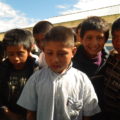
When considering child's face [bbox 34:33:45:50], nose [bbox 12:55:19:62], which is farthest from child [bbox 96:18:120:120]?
child's face [bbox 34:33:45:50]

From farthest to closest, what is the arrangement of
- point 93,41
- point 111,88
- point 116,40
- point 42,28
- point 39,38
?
point 42,28 < point 39,38 < point 93,41 < point 116,40 < point 111,88

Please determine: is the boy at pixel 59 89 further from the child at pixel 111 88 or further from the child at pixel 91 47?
the child at pixel 91 47

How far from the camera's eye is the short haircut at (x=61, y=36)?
83.4 inches

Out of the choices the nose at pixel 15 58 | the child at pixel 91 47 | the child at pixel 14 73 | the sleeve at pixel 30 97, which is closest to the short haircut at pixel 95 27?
the child at pixel 91 47

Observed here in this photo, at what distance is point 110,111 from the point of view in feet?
7.78

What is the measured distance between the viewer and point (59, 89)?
2.07 meters

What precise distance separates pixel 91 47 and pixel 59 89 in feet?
2.40

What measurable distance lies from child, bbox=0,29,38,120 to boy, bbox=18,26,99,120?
42cm

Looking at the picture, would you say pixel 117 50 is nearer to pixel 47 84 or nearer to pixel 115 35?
pixel 115 35

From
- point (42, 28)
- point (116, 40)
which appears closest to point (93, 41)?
point (116, 40)

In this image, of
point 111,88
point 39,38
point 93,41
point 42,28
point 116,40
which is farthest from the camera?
point 42,28

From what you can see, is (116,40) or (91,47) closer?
(116,40)

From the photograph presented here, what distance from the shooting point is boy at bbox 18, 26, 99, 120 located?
6.79ft

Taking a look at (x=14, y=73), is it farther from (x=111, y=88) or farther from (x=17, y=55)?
(x=111, y=88)
